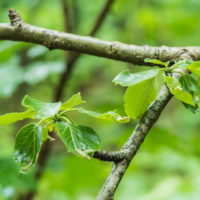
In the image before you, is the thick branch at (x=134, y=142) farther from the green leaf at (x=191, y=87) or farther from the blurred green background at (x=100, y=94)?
the blurred green background at (x=100, y=94)

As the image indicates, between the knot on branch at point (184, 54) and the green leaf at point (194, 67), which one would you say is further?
the knot on branch at point (184, 54)

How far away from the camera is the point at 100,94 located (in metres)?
3.49

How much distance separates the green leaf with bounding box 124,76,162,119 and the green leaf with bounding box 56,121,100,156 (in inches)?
2.4

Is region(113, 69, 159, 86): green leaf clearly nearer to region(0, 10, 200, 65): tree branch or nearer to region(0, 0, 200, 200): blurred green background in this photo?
region(0, 10, 200, 65): tree branch

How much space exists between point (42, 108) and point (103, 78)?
3359 millimetres

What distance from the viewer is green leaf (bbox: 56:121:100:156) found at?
572mm

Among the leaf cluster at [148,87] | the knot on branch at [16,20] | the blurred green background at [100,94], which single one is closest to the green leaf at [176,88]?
the leaf cluster at [148,87]

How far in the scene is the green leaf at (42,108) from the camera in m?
0.59

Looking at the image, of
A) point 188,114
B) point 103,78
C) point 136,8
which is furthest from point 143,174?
point 136,8

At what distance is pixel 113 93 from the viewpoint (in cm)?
337

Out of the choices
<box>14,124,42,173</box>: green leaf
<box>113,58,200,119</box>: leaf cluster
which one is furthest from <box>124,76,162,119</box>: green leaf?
<box>14,124,42,173</box>: green leaf

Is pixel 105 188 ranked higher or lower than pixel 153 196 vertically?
higher

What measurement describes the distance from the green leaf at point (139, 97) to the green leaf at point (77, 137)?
62 mm

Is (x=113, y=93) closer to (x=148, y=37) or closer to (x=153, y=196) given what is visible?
(x=148, y=37)
